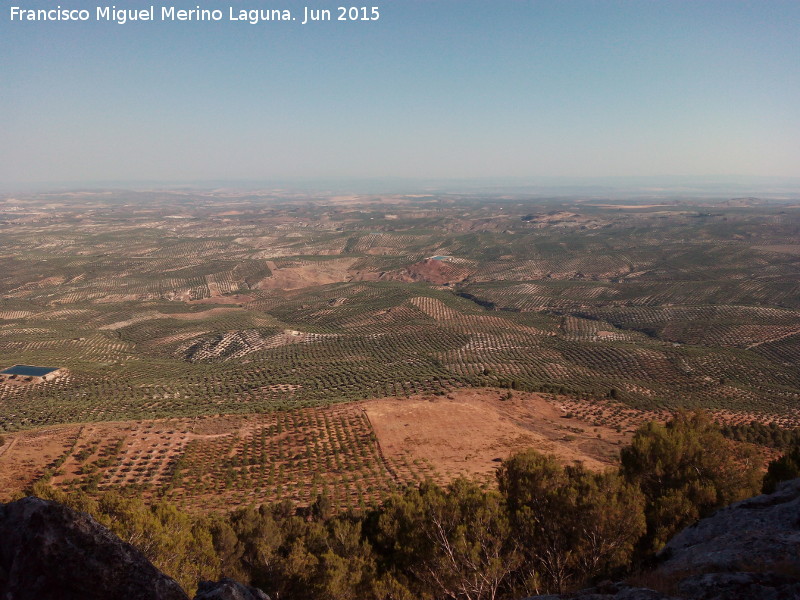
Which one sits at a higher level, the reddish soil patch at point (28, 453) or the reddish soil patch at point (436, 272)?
the reddish soil patch at point (436, 272)

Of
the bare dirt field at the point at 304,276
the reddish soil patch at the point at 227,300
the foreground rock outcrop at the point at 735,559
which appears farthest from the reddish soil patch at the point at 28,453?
the bare dirt field at the point at 304,276

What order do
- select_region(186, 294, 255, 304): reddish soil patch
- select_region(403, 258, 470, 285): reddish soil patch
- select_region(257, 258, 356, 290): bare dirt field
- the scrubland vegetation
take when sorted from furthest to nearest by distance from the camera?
1. select_region(403, 258, 470, 285): reddish soil patch
2. select_region(257, 258, 356, 290): bare dirt field
3. select_region(186, 294, 255, 304): reddish soil patch
4. the scrubland vegetation

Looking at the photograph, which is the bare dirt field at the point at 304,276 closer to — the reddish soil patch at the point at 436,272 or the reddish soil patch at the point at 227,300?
the reddish soil patch at the point at 227,300

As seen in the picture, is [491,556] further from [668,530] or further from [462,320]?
[462,320]

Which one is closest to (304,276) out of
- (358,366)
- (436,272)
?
(436,272)

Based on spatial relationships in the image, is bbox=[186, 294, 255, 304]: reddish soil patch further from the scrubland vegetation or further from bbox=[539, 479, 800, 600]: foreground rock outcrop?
bbox=[539, 479, 800, 600]: foreground rock outcrop

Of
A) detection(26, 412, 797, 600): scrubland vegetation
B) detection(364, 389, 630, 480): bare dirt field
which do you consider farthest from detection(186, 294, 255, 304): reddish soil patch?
detection(26, 412, 797, 600): scrubland vegetation
